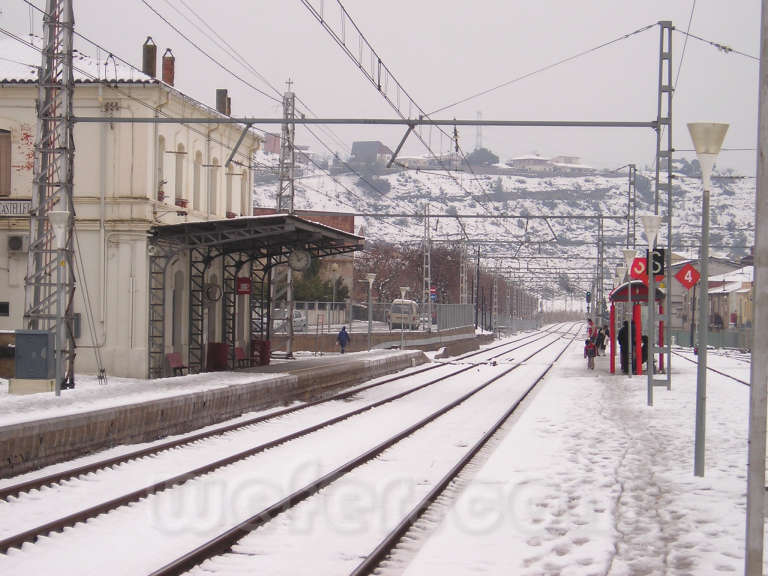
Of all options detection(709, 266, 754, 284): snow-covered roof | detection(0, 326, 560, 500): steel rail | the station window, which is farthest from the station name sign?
detection(709, 266, 754, 284): snow-covered roof

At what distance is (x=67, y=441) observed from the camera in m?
14.6

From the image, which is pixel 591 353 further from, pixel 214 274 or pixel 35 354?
pixel 35 354

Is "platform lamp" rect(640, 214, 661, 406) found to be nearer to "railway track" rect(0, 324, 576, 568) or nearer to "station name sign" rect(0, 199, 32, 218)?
"railway track" rect(0, 324, 576, 568)

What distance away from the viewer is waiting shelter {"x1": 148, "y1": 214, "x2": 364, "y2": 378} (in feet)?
93.0

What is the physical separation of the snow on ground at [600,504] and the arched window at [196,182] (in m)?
17.9

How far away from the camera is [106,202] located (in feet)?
98.9

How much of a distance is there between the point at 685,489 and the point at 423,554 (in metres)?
4.13

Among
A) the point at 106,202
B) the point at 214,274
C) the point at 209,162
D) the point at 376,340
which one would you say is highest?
the point at 209,162

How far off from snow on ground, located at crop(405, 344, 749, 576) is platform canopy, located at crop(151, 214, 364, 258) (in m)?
9.92

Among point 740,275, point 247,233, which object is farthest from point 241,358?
point 740,275

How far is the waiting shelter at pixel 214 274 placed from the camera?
28.4 metres

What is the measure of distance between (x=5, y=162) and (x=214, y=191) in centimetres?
798

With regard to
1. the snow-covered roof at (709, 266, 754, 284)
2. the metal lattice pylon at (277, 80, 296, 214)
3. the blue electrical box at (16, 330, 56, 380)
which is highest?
the metal lattice pylon at (277, 80, 296, 214)

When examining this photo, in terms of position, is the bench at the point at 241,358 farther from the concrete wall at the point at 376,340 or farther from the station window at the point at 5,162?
the concrete wall at the point at 376,340
